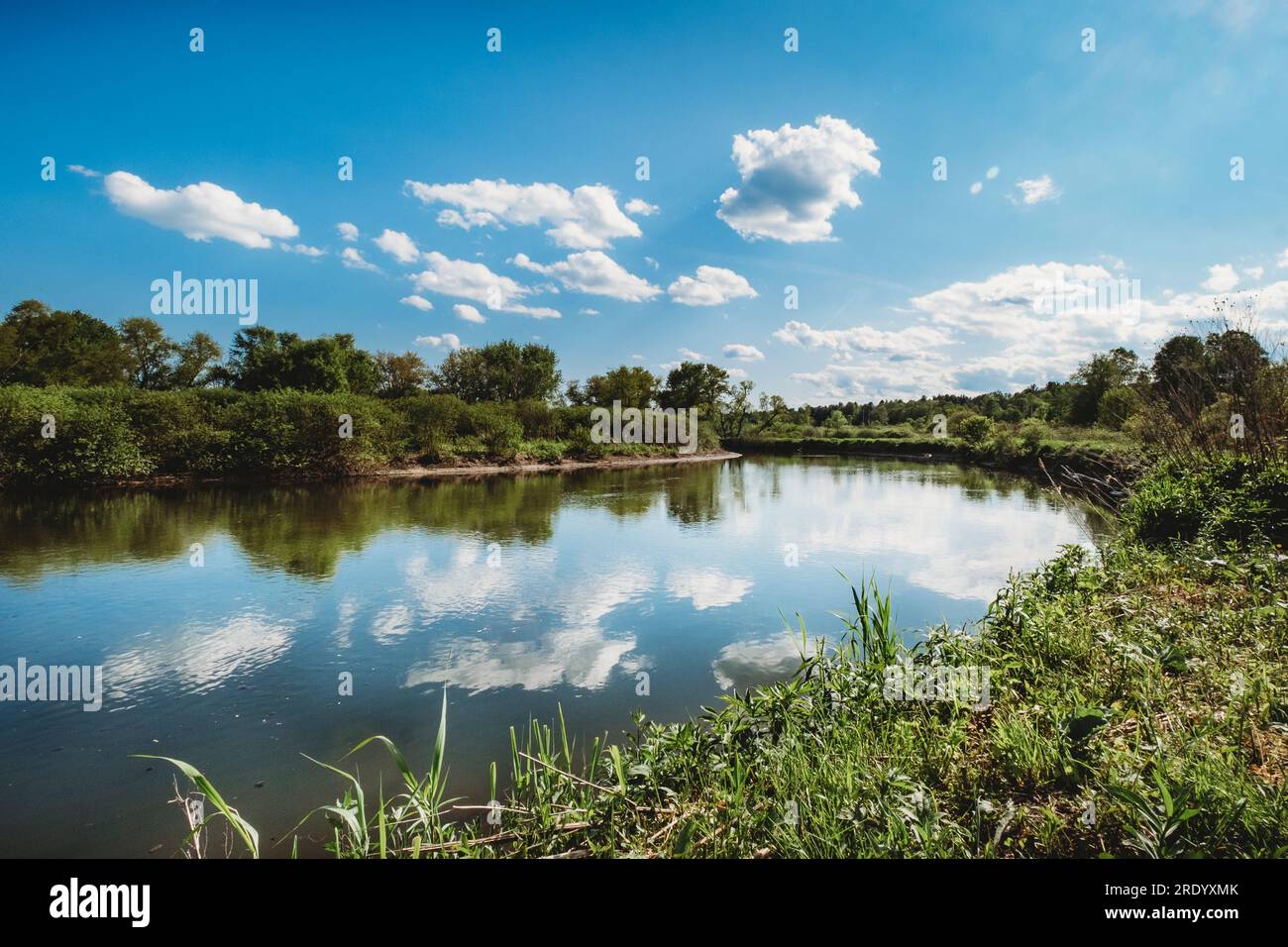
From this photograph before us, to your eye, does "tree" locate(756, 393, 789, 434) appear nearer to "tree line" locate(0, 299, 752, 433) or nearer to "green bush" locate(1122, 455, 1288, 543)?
"tree line" locate(0, 299, 752, 433)

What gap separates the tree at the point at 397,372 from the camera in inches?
2315

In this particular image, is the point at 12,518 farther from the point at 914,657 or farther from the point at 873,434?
the point at 873,434

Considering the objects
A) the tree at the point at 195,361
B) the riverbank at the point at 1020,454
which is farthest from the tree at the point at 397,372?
the riverbank at the point at 1020,454

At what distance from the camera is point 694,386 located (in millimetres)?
66750

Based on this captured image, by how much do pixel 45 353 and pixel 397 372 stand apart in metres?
26.4

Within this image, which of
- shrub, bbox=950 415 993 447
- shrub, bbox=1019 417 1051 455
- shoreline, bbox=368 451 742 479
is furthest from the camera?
shrub, bbox=950 415 993 447

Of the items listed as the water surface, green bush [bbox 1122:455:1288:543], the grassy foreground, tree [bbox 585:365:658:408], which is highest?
tree [bbox 585:365:658:408]

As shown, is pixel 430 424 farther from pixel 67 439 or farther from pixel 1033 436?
pixel 1033 436

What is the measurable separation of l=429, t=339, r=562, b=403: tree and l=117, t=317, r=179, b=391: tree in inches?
898

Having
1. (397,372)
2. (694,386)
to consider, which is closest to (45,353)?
(397,372)

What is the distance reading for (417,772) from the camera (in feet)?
13.0

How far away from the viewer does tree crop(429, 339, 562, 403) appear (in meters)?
58.8

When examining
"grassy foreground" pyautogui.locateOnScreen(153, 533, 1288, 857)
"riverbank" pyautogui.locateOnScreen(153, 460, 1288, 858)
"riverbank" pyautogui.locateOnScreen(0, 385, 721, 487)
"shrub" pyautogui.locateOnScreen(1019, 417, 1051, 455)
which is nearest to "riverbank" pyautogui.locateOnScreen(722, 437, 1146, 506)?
"shrub" pyautogui.locateOnScreen(1019, 417, 1051, 455)
